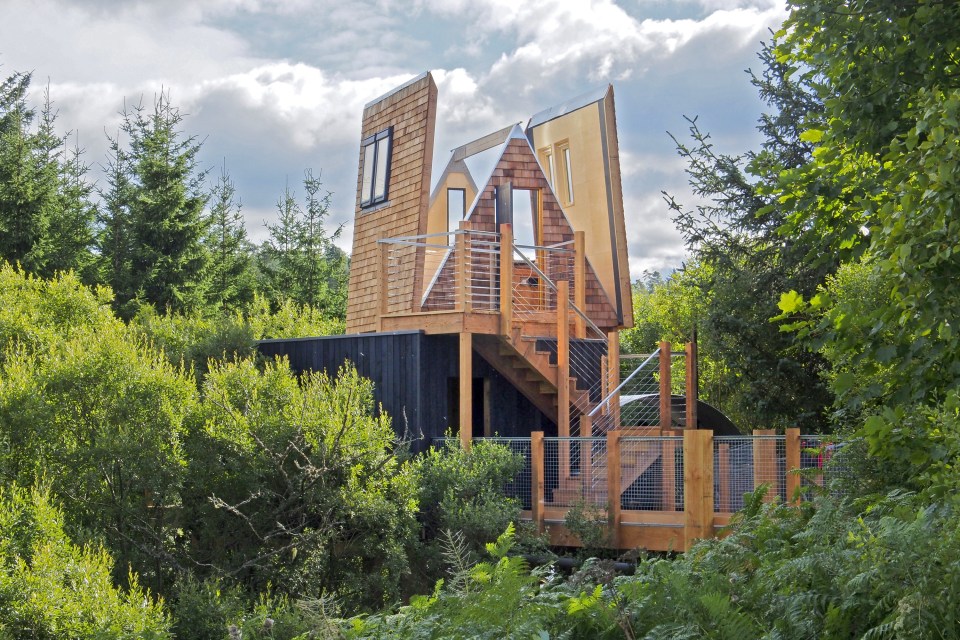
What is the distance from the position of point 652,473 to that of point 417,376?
4130mm

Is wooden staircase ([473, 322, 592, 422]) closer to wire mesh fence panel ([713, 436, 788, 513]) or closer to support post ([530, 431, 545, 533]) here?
support post ([530, 431, 545, 533])

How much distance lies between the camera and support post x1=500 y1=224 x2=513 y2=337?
581 inches

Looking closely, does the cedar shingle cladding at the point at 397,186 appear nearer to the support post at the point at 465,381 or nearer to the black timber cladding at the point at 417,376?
the black timber cladding at the point at 417,376

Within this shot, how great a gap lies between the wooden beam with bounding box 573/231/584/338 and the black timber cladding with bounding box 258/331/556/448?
5.35 feet

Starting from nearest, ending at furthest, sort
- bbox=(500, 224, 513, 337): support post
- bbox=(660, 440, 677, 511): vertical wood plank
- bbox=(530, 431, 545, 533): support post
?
bbox=(660, 440, 677, 511): vertical wood plank → bbox=(530, 431, 545, 533): support post → bbox=(500, 224, 513, 337): support post

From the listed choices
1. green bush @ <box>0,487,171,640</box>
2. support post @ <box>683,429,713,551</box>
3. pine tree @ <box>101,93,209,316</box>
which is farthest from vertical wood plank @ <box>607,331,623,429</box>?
pine tree @ <box>101,93,209,316</box>

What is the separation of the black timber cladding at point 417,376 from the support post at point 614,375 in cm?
229

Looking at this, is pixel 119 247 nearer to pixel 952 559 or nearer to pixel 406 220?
pixel 406 220

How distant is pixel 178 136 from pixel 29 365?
1741cm

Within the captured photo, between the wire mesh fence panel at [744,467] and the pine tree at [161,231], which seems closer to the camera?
the wire mesh fence panel at [744,467]

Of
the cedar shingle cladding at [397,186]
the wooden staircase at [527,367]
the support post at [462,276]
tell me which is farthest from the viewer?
the cedar shingle cladding at [397,186]

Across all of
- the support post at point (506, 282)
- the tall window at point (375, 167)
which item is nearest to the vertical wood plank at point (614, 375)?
the support post at point (506, 282)

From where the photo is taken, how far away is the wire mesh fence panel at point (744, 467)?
449 inches

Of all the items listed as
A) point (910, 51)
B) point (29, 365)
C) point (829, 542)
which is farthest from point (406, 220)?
point (829, 542)
